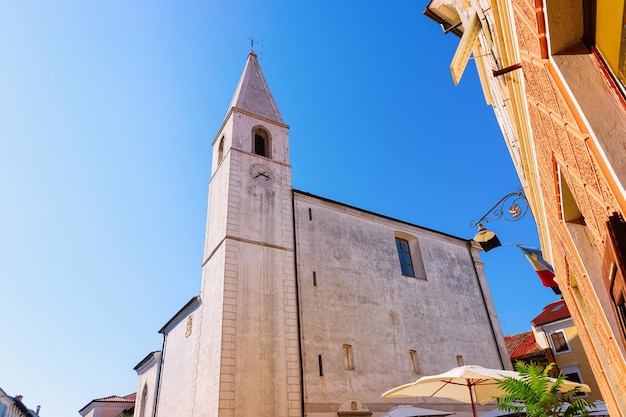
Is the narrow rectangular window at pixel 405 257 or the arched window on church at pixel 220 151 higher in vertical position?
the arched window on church at pixel 220 151

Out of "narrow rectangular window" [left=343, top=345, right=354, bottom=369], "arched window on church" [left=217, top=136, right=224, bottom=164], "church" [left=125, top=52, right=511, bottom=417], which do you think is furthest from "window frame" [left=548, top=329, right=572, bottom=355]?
"arched window on church" [left=217, top=136, right=224, bottom=164]

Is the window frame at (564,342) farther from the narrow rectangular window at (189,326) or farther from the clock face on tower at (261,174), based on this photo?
the narrow rectangular window at (189,326)

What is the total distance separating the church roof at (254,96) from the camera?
1723cm

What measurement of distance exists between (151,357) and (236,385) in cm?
1070

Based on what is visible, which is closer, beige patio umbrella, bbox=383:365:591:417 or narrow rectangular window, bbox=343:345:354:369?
beige patio umbrella, bbox=383:365:591:417

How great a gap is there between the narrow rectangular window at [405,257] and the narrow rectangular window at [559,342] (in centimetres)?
1443

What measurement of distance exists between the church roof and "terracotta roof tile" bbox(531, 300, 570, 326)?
22317 millimetres

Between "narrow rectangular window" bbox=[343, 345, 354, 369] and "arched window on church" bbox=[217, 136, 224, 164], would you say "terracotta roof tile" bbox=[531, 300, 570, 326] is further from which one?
"arched window on church" bbox=[217, 136, 224, 164]

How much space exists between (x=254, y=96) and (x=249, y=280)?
31.4 ft

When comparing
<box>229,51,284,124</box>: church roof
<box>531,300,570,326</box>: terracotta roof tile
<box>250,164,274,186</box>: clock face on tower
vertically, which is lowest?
<box>531,300,570,326</box>: terracotta roof tile

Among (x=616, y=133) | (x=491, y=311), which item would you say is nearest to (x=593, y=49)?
(x=616, y=133)

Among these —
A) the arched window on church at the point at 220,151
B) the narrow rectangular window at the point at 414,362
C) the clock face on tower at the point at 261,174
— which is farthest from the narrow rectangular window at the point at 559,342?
the arched window on church at the point at 220,151

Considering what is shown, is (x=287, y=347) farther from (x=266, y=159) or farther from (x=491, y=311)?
(x=491, y=311)

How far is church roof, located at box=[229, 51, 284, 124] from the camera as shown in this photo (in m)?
17.2
